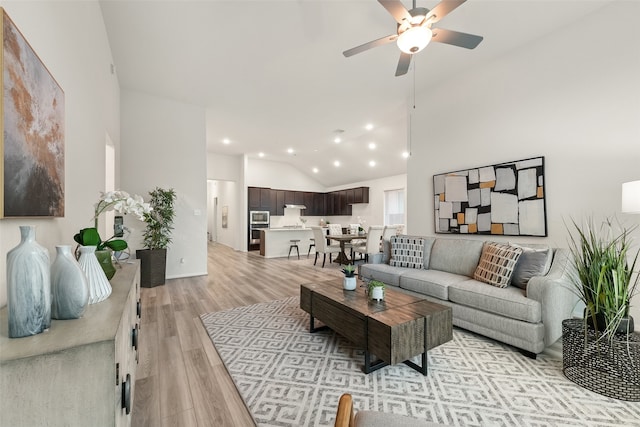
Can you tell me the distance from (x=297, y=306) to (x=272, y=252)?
14.4 feet

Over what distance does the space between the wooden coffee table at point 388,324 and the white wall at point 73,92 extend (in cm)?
185

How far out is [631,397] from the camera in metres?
1.68

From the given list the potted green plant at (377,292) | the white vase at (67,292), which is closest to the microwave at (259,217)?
the potted green plant at (377,292)

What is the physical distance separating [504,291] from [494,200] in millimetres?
1462

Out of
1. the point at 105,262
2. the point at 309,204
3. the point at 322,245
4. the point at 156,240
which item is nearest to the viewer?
the point at 105,262

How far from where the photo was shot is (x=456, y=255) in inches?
132

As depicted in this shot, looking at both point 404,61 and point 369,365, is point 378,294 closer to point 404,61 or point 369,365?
point 369,365

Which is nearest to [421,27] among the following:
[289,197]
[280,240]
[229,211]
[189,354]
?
[189,354]

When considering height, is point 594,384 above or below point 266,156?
below

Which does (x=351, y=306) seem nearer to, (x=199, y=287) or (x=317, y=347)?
(x=317, y=347)

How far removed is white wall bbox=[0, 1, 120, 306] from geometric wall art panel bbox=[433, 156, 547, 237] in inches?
164

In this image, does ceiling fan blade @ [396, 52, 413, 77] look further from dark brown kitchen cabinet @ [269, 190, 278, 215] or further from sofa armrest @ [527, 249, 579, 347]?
dark brown kitchen cabinet @ [269, 190, 278, 215]

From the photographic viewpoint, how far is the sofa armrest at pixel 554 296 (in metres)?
2.17

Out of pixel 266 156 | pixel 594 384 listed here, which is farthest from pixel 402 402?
pixel 266 156
